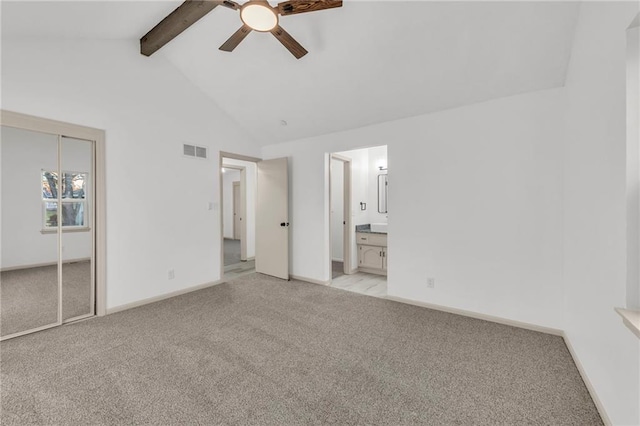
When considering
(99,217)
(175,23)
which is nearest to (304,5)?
(175,23)

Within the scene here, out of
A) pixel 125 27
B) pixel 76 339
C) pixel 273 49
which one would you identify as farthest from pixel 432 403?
pixel 125 27

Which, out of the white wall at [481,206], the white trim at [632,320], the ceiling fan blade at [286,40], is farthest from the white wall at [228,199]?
the white trim at [632,320]

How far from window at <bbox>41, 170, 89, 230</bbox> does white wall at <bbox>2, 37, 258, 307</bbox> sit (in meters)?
0.23

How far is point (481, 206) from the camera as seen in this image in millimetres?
2957

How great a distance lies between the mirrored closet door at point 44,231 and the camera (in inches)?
105

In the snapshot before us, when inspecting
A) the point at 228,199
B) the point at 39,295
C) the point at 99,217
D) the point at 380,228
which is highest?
the point at 228,199

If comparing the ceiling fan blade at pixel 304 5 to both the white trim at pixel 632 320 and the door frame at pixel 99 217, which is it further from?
the door frame at pixel 99 217

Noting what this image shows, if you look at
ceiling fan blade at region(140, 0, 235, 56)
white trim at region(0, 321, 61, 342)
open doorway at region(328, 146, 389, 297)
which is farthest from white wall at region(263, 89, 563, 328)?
white trim at region(0, 321, 61, 342)

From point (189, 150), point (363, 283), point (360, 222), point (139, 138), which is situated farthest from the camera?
point (360, 222)

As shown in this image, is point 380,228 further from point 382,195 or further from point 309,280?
point 309,280

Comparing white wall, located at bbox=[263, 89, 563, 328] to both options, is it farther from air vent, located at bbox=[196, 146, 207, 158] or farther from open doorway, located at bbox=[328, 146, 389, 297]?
air vent, located at bbox=[196, 146, 207, 158]

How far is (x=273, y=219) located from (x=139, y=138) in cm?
223

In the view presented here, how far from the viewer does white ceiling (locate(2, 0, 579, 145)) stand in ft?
7.38

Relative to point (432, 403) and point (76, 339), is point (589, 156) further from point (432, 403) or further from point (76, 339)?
point (76, 339)
